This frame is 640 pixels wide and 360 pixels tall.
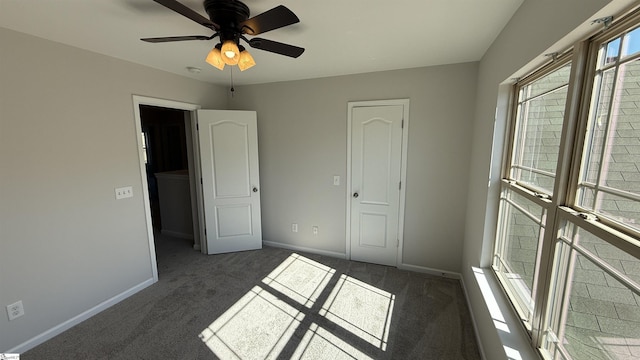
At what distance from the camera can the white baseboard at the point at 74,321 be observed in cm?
190

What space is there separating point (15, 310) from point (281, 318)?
6.49 ft

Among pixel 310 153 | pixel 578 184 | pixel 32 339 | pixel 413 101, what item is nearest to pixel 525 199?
pixel 578 184

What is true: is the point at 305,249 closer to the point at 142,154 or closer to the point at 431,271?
the point at 431,271

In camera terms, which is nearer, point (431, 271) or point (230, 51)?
point (230, 51)

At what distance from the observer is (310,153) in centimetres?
337

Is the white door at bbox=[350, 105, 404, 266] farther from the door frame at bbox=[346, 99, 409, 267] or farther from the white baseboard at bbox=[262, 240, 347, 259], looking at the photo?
the white baseboard at bbox=[262, 240, 347, 259]

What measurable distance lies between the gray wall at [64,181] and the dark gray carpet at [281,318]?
0.97 ft

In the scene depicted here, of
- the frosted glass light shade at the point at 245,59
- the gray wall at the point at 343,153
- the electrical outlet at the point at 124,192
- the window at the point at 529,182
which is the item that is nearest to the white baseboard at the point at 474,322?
the gray wall at the point at 343,153

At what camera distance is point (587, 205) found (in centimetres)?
102

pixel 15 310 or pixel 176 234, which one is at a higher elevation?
pixel 15 310

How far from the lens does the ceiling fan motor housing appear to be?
140cm

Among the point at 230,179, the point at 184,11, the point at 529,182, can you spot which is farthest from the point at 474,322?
the point at 230,179

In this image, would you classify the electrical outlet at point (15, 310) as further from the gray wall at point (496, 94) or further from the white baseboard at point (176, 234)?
the gray wall at point (496, 94)

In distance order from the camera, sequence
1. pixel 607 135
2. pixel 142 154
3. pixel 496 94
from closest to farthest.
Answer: pixel 607 135 → pixel 496 94 → pixel 142 154
